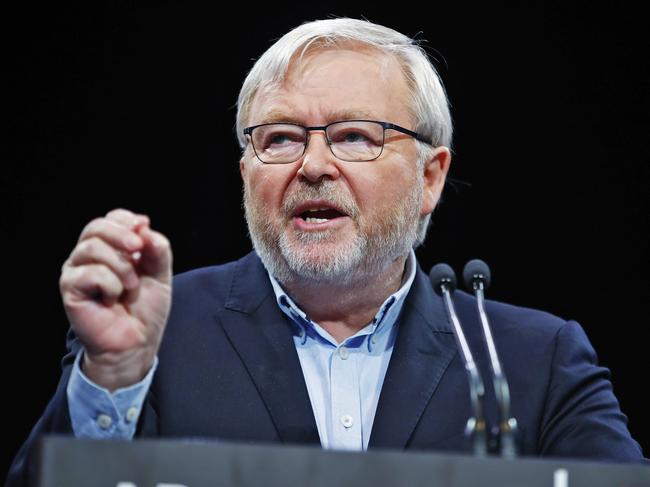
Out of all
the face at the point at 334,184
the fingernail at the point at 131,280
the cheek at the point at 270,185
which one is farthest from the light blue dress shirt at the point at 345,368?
the fingernail at the point at 131,280

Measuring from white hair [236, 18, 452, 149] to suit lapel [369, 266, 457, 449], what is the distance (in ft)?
1.47

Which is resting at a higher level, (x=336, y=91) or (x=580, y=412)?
(x=336, y=91)

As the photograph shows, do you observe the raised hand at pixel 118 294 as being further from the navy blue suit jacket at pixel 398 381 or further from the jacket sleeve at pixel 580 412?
the jacket sleeve at pixel 580 412

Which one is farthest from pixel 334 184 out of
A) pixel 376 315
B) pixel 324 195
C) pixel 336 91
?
pixel 376 315

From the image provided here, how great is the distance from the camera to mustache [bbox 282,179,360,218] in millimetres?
2244

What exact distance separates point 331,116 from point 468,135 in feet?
3.36

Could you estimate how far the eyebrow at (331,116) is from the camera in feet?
7.55

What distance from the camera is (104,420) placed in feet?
5.38

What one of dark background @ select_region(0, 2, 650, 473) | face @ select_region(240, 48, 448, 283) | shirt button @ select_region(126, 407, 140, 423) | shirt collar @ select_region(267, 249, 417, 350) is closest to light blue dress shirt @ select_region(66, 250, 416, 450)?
shirt collar @ select_region(267, 249, 417, 350)

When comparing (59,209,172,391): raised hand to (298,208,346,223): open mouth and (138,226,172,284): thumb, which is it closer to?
(138,226,172,284): thumb

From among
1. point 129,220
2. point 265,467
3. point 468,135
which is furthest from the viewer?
point 468,135

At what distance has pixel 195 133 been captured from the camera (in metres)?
3.14

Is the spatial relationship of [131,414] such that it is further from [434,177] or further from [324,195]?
[434,177]

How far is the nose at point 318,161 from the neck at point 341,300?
267 mm
